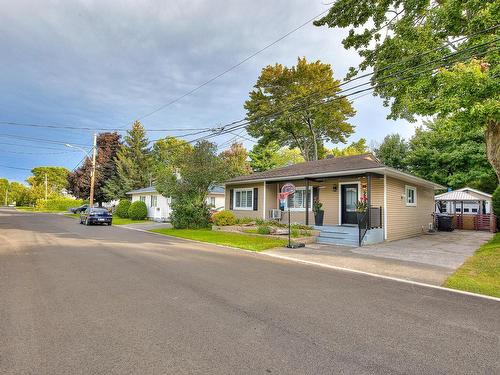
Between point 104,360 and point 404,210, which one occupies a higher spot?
point 404,210

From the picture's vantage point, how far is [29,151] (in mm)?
37031

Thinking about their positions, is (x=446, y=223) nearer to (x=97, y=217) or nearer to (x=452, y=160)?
(x=452, y=160)

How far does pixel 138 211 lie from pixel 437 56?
2732cm

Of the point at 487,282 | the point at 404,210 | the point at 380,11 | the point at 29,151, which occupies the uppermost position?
the point at 380,11

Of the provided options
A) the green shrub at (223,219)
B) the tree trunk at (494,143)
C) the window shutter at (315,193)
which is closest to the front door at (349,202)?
the window shutter at (315,193)

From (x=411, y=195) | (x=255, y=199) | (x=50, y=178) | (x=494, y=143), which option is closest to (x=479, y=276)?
(x=494, y=143)

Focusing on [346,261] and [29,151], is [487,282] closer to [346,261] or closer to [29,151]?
[346,261]

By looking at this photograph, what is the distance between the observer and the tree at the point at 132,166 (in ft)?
124

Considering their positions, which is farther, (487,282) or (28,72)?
(28,72)

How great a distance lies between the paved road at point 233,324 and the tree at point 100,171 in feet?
114

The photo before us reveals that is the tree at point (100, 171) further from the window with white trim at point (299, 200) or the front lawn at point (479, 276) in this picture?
the front lawn at point (479, 276)

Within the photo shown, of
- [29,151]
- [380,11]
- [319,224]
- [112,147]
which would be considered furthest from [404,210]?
[29,151]

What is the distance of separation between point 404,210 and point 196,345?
51.9 feet

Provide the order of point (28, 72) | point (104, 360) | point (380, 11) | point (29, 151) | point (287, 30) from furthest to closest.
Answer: point (29, 151), point (28, 72), point (380, 11), point (287, 30), point (104, 360)
